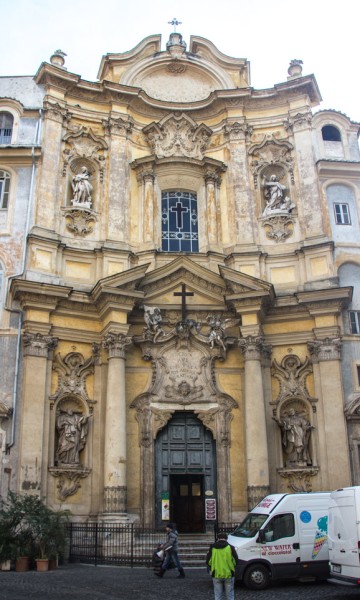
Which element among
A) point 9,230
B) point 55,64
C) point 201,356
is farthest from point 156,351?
point 55,64

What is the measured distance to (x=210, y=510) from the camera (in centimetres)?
1877

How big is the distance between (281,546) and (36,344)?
9.37 metres

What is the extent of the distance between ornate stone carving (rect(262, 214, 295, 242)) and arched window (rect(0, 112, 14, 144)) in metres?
9.38

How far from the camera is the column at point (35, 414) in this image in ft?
58.7

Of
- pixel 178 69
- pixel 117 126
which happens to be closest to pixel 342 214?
pixel 117 126

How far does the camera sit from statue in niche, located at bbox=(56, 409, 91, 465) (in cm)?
1897

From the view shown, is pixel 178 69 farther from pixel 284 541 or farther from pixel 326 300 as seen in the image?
pixel 284 541

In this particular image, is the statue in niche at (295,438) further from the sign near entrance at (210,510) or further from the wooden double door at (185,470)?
the sign near entrance at (210,510)

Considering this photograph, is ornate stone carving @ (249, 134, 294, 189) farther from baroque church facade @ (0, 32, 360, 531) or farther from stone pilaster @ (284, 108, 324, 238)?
stone pilaster @ (284, 108, 324, 238)

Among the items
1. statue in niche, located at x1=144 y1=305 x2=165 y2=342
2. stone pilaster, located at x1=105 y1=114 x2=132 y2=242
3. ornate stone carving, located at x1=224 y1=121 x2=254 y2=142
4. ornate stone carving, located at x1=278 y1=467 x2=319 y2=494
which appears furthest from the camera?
ornate stone carving, located at x1=224 y1=121 x2=254 y2=142

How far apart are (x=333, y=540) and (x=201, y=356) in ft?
32.0

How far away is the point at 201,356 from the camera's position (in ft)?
68.3

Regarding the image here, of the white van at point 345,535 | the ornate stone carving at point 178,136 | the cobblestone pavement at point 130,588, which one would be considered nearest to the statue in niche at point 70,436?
the cobblestone pavement at point 130,588

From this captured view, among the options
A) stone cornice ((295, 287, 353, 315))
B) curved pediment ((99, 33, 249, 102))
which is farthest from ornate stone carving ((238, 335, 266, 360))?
curved pediment ((99, 33, 249, 102))
